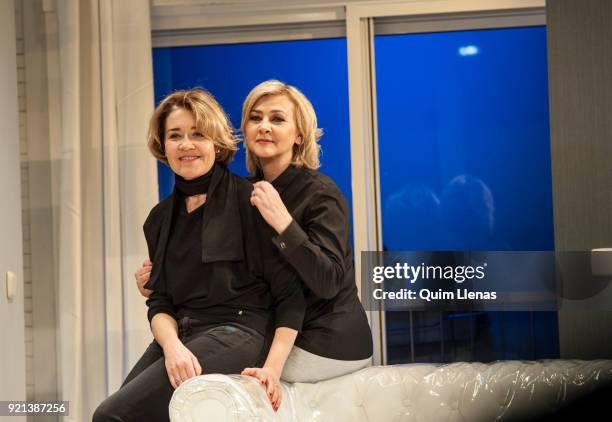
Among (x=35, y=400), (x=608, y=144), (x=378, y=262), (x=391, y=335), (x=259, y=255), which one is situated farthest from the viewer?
(x=35, y=400)

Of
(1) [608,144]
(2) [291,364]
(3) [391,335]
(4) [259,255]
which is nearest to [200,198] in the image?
(4) [259,255]

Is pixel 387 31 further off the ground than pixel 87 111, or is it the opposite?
pixel 387 31

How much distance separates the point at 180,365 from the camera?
183 cm

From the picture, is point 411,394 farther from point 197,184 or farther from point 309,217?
point 197,184

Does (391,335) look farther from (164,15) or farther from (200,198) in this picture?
(164,15)

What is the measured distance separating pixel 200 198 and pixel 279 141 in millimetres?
274

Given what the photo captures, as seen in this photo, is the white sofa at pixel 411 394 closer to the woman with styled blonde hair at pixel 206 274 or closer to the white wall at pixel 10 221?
the woman with styled blonde hair at pixel 206 274

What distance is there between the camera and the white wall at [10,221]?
2.70 metres

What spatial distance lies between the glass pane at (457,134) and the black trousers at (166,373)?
95 cm

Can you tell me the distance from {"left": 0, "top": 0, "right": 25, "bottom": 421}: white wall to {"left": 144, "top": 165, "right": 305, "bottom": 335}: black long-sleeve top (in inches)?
37.8

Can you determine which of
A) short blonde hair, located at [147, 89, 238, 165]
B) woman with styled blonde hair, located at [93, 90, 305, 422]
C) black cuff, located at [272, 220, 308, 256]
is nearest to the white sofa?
woman with styled blonde hair, located at [93, 90, 305, 422]

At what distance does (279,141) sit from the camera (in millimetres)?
2105

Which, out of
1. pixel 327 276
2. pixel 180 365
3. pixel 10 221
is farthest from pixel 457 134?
pixel 10 221
